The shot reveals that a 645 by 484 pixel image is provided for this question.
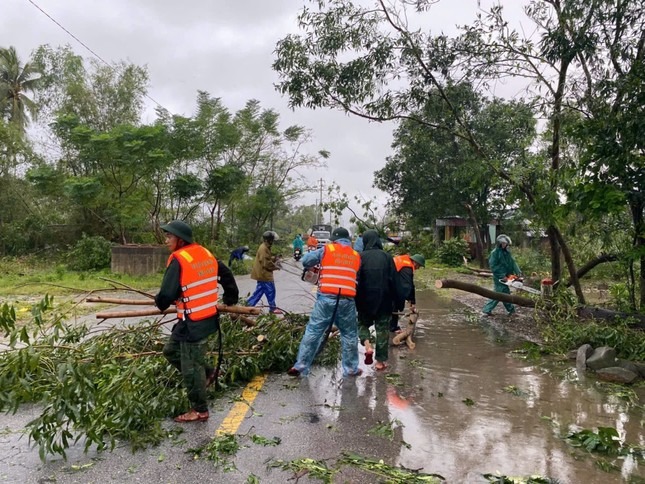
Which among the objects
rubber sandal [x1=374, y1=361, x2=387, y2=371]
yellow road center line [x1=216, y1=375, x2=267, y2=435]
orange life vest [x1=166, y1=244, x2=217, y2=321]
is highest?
orange life vest [x1=166, y1=244, x2=217, y2=321]

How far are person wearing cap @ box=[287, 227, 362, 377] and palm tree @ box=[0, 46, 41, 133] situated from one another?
2929cm

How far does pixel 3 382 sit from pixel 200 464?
1639mm

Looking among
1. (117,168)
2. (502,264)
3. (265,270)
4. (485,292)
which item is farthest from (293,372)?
(117,168)

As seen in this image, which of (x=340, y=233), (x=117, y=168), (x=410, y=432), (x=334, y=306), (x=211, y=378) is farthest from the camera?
(x=117, y=168)

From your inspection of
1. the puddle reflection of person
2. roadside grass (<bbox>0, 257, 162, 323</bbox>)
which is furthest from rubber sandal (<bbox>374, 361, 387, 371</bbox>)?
roadside grass (<bbox>0, 257, 162, 323</bbox>)

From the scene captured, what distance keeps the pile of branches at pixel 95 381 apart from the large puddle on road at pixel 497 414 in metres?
2.02

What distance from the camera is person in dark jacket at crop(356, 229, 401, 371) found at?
20.3ft

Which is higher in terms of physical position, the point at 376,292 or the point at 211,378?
the point at 376,292


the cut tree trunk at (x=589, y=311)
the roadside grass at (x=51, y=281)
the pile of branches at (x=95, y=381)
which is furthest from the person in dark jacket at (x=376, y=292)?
the roadside grass at (x=51, y=281)

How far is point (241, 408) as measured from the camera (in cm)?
485

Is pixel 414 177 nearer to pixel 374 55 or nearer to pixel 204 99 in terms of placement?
pixel 204 99

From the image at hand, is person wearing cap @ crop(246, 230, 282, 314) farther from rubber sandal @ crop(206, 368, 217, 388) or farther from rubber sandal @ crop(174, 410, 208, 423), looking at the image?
rubber sandal @ crop(174, 410, 208, 423)

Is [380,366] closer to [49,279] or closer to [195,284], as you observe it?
[195,284]

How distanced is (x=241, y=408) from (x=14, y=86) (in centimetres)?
3199
